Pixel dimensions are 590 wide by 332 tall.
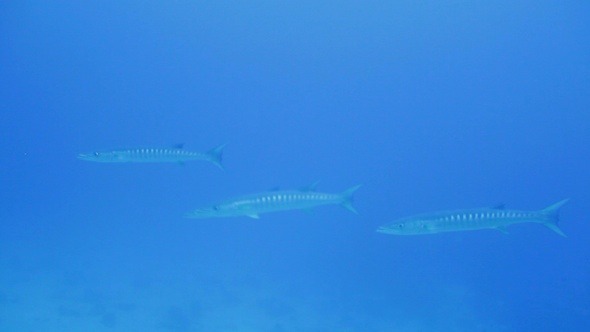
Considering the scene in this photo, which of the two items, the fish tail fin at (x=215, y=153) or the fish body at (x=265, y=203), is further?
the fish tail fin at (x=215, y=153)

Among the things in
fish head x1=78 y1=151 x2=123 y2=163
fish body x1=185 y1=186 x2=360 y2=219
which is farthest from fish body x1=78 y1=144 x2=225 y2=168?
fish body x1=185 y1=186 x2=360 y2=219

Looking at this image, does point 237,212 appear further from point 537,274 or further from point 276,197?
point 537,274

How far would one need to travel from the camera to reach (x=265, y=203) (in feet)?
28.1

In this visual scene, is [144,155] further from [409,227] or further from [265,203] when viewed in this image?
[409,227]

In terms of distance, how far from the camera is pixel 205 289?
15.5 m

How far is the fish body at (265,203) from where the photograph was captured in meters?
8.49

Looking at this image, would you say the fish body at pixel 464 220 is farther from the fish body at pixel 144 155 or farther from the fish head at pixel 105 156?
the fish head at pixel 105 156


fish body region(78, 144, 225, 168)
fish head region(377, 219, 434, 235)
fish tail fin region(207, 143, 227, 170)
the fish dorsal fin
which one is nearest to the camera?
fish head region(377, 219, 434, 235)

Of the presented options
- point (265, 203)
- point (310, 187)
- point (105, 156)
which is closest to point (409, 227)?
point (310, 187)

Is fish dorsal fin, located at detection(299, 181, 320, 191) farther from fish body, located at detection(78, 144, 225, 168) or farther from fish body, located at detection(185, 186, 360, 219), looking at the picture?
fish body, located at detection(78, 144, 225, 168)

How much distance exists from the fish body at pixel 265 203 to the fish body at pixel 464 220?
1.67 m

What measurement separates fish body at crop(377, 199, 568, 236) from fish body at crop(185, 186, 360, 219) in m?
1.67

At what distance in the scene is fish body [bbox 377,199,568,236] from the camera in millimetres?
7348

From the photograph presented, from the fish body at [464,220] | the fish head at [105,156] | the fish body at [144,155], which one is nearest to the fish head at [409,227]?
the fish body at [464,220]
